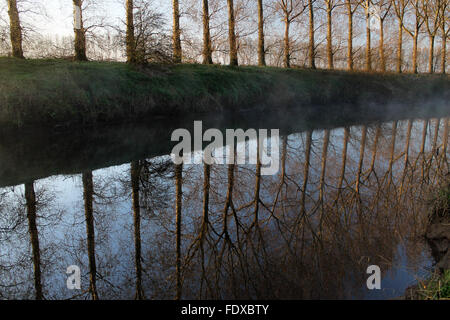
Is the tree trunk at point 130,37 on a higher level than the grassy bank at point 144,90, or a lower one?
higher

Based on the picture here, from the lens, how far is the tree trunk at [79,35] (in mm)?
14383

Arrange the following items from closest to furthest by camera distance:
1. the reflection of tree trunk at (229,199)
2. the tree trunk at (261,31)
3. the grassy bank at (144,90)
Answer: the reflection of tree trunk at (229,199)
the grassy bank at (144,90)
the tree trunk at (261,31)

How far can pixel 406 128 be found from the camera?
13586mm

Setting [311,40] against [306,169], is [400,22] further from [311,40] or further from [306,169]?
[306,169]

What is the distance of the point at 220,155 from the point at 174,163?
133 cm

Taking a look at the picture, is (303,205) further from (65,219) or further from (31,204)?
(31,204)

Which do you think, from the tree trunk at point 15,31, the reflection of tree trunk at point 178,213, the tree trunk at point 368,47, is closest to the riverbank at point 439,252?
the reflection of tree trunk at point 178,213

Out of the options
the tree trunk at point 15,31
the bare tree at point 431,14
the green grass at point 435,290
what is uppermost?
the bare tree at point 431,14

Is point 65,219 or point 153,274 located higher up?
point 65,219

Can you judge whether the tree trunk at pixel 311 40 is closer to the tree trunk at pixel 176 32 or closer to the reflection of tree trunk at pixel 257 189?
the tree trunk at pixel 176 32

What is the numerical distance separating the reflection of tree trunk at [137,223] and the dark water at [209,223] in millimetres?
21

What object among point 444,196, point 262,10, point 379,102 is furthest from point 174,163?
point 379,102

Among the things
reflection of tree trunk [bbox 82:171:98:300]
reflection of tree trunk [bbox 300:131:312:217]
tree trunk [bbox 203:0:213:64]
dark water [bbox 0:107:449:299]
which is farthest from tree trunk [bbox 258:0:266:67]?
reflection of tree trunk [bbox 82:171:98:300]
